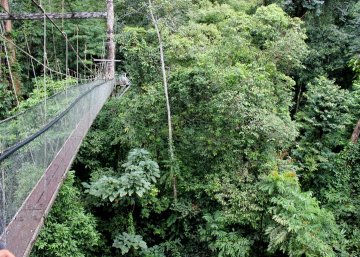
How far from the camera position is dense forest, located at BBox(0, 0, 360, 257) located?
505cm

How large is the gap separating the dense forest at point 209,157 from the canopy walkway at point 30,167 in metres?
1.60

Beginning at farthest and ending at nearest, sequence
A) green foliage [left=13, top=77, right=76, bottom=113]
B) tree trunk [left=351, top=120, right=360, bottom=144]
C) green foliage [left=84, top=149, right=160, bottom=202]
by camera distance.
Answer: tree trunk [left=351, top=120, right=360, bottom=144], green foliage [left=84, top=149, right=160, bottom=202], green foliage [left=13, top=77, right=76, bottom=113]

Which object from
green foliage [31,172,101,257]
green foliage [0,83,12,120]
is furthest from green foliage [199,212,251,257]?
green foliage [0,83,12,120]

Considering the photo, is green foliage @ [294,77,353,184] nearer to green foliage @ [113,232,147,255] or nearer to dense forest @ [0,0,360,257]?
dense forest @ [0,0,360,257]

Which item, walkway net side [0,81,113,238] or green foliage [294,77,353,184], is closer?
walkway net side [0,81,113,238]

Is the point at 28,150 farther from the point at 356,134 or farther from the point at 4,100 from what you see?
the point at 356,134

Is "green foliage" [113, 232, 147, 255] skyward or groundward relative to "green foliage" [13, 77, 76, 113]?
groundward

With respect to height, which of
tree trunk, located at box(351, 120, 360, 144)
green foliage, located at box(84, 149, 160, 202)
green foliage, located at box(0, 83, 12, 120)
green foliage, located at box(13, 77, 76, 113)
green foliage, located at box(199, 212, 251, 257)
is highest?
green foliage, located at box(13, 77, 76, 113)

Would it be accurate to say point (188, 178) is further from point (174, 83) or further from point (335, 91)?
point (335, 91)

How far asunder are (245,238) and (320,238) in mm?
1012

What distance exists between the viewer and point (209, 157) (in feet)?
19.3

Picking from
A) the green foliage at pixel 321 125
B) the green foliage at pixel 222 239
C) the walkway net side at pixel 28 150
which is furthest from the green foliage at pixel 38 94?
the green foliage at pixel 321 125

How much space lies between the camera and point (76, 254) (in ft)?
14.7

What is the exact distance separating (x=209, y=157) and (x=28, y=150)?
3.98m
